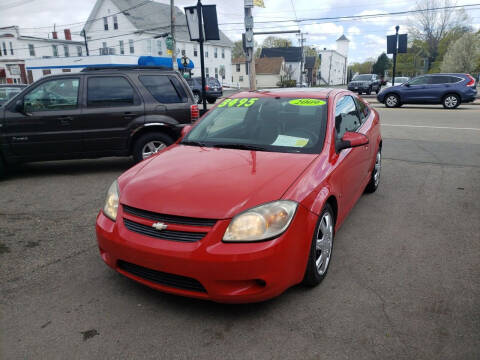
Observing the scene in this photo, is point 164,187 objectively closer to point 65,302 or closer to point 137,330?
point 137,330

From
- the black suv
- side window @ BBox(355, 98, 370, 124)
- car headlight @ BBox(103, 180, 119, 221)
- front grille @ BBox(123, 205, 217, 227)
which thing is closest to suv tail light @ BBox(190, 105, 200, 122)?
the black suv

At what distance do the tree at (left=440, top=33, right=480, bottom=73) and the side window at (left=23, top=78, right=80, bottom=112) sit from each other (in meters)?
55.0

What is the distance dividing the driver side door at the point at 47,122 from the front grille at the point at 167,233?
172 inches

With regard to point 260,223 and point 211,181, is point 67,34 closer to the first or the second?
point 211,181

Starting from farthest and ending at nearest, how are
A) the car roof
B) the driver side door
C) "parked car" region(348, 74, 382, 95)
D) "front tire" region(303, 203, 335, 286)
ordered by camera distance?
"parked car" region(348, 74, 382, 95) < the driver side door < the car roof < "front tire" region(303, 203, 335, 286)

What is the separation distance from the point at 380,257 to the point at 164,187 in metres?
2.15

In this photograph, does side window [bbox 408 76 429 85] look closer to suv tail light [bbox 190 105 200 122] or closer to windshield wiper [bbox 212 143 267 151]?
suv tail light [bbox 190 105 200 122]

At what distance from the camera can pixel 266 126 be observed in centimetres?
380

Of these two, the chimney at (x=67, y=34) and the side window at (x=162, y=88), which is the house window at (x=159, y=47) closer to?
the chimney at (x=67, y=34)

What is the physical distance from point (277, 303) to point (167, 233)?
100 centimetres

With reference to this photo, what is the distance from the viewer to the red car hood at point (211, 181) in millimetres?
2572

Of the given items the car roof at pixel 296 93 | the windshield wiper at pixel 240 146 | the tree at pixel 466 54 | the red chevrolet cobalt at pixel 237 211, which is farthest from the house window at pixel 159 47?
the windshield wiper at pixel 240 146

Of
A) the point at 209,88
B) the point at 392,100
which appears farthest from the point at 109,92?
the point at 209,88

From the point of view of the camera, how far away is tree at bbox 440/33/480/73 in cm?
4875
